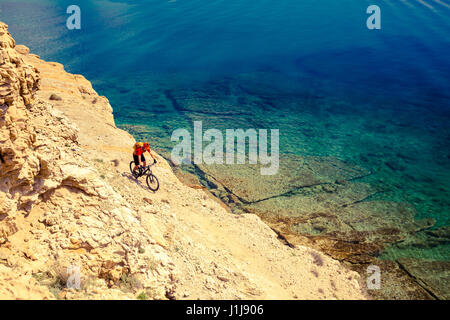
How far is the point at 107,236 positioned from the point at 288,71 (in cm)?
3601

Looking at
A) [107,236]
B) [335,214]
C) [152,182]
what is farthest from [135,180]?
[335,214]

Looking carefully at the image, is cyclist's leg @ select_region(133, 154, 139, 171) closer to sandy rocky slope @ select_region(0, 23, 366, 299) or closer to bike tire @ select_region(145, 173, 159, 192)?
sandy rocky slope @ select_region(0, 23, 366, 299)

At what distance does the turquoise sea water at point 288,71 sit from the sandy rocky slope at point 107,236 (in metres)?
5.92

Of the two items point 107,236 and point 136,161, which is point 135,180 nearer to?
point 136,161

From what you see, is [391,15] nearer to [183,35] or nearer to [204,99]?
[183,35]

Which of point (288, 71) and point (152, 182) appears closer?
point (152, 182)

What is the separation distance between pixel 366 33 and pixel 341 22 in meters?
4.96

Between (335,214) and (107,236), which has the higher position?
(107,236)

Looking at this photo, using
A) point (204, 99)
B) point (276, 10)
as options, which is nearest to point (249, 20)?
point (276, 10)

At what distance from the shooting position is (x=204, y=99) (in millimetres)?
32062

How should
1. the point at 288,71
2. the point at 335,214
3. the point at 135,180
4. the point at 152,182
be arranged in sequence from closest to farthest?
the point at 135,180, the point at 152,182, the point at 335,214, the point at 288,71

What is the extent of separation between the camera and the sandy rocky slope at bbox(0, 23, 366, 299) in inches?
229

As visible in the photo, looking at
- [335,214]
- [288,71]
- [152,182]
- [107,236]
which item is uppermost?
[107,236]

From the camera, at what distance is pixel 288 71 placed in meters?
39.2
